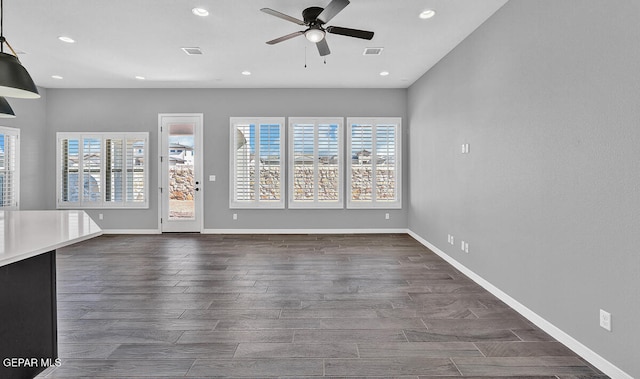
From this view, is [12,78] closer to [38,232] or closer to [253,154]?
[38,232]

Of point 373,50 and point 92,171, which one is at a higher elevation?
point 373,50

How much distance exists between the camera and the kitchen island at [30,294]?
5.50 ft

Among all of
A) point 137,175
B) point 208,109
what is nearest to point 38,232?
point 208,109

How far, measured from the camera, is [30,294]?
1.85 meters

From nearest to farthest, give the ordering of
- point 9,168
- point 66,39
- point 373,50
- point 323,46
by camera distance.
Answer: point 323,46 < point 66,39 < point 373,50 < point 9,168

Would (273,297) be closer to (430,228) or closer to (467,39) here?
(430,228)

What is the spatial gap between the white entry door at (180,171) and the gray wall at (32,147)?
232cm

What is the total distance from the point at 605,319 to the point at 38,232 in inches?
136

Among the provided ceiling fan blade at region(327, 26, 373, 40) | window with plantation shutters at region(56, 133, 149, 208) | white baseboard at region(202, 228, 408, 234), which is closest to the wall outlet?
ceiling fan blade at region(327, 26, 373, 40)

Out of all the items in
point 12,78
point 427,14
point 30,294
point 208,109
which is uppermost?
point 427,14

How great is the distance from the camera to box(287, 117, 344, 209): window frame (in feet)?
22.3

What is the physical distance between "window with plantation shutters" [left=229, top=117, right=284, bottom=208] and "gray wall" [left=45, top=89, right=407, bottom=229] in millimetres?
144

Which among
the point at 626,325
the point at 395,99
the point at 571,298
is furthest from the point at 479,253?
the point at 395,99

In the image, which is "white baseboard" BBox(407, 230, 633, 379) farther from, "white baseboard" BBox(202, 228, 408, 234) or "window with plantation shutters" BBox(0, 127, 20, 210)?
"window with plantation shutters" BBox(0, 127, 20, 210)
